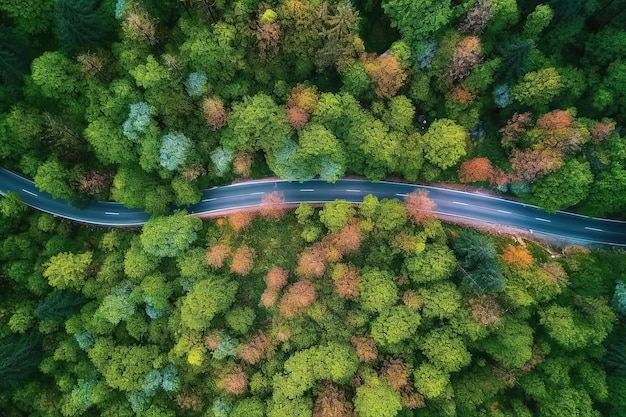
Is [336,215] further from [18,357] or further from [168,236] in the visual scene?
[18,357]

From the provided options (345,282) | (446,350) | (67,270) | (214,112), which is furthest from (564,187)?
(67,270)

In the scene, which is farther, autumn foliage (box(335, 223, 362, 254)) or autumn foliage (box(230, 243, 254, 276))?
autumn foliage (box(230, 243, 254, 276))

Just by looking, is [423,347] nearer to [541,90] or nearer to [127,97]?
[541,90]

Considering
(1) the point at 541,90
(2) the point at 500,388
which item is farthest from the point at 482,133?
(2) the point at 500,388

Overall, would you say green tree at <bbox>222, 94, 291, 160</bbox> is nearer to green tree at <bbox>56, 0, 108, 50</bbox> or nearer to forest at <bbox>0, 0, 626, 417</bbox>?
forest at <bbox>0, 0, 626, 417</bbox>

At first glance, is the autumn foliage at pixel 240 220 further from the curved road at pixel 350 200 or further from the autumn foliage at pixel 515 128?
the autumn foliage at pixel 515 128

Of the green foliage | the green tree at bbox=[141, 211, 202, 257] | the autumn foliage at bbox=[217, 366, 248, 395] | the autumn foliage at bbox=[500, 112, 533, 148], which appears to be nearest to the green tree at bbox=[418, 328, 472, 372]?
the green foliage

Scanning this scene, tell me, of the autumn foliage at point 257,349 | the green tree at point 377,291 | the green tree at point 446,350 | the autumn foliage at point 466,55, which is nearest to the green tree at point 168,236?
the autumn foliage at point 257,349
